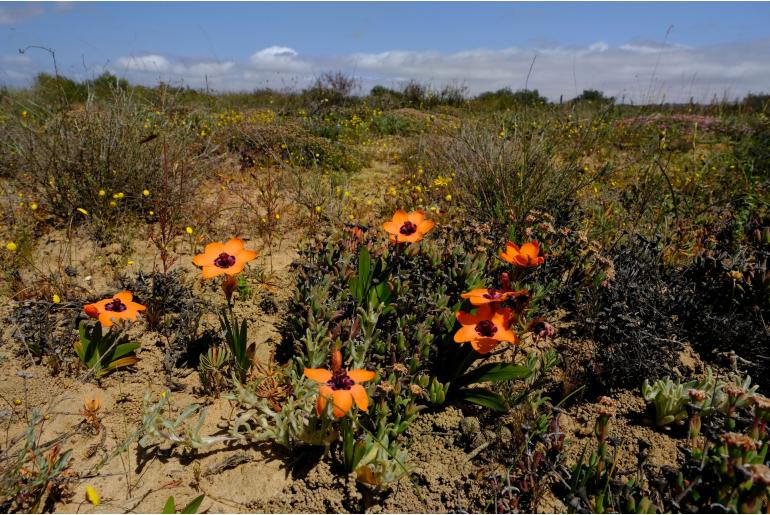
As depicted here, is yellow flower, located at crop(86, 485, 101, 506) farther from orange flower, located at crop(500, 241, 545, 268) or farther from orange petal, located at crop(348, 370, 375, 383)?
orange flower, located at crop(500, 241, 545, 268)

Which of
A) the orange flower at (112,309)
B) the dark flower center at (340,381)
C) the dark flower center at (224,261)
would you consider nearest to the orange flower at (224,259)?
the dark flower center at (224,261)

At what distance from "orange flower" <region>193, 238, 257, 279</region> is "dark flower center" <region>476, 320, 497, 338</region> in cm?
99

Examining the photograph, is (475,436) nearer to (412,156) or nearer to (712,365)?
(712,365)

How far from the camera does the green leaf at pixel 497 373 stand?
1945 mm

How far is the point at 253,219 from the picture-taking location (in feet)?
13.6

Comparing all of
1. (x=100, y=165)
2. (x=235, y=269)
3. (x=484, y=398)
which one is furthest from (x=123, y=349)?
(x=100, y=165)

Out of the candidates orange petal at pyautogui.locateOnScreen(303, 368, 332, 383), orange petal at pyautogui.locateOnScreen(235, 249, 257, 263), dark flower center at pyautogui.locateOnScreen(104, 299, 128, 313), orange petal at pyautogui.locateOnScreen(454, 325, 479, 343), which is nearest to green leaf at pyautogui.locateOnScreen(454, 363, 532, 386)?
orange petal at pyautogui.locateOnScreen(454, 325, 479, 343)

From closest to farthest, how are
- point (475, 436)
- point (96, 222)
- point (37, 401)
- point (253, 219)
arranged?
point (475, 436), point (37, 401), point (96, 222), point (253, 219)

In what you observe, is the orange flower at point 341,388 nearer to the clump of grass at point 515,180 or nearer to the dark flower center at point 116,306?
the dark flower center at point 116,306

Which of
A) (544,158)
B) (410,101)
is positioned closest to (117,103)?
(544,158)

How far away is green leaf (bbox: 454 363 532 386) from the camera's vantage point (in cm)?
195

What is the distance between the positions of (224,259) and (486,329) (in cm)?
115

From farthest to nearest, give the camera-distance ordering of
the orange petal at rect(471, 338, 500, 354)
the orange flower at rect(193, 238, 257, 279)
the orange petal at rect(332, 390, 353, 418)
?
the orange flower at rect(193, 238, 257, 279)
the orange petal at rect(471, 338, 500, 354)
the orange petal at rect(332, 390, 353, 418)

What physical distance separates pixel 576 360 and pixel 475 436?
75 cm
